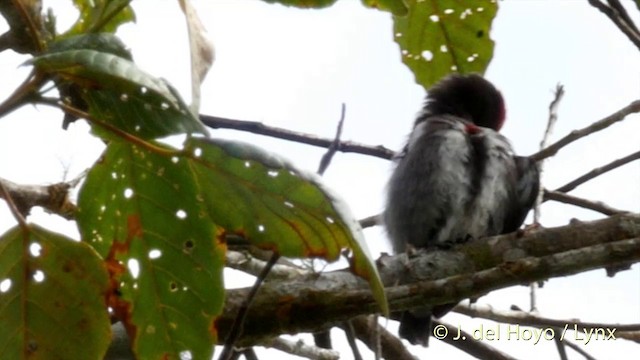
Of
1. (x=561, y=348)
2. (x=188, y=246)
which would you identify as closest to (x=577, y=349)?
(x=561, y=348)

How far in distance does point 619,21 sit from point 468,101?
7.68ft

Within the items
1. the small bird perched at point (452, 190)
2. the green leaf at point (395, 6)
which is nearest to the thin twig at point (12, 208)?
the green leaf at point (395, 6)

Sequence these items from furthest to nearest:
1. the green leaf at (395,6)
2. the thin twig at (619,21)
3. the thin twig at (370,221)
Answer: the thin twig at (370,221)
the thin twig at (619,21)
the green leaf at (395,6)

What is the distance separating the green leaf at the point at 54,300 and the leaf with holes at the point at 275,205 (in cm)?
19

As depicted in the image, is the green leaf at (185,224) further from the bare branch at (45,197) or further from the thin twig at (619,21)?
the thin twig at (619,21)

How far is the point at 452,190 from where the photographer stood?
13.6 ft

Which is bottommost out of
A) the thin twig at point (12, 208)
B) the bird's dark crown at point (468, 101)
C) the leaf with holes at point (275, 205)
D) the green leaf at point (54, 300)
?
the green leaf at point (54, 300)

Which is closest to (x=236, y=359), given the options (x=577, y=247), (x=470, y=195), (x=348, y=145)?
(x=577, y=247)

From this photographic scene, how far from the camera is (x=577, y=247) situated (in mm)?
2240

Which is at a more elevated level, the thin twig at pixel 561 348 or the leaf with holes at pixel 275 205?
the thin twig at pixel 561 348

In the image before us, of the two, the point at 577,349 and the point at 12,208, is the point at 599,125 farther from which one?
the point at 12,208

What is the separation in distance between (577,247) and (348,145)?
1.07 m

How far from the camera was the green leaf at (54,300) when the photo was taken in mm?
1327

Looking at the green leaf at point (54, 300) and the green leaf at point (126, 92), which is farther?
the green leaf at point (54, 300)
